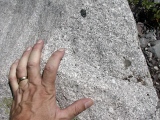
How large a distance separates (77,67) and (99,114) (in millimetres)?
365

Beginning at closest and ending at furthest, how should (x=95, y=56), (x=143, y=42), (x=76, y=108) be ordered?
1. (x=76, y=108)
2. (x=95, y=56)
3. (x=143, y=42)

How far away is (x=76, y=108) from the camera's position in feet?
6.11

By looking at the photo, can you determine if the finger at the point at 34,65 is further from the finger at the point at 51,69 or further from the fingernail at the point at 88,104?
the fingernail at the point at 88,104

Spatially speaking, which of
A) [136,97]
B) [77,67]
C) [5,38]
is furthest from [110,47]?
[5,38]

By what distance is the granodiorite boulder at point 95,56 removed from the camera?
1.91 m

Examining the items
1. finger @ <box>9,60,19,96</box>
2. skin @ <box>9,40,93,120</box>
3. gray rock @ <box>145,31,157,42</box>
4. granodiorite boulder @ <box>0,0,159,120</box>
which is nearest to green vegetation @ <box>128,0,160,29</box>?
gray rock @ <box>145,31,157,42</box>

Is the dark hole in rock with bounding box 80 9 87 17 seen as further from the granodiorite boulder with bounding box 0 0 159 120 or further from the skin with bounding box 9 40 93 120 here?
the skin with bounding box 9 40 93 120

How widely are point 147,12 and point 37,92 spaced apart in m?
1.12

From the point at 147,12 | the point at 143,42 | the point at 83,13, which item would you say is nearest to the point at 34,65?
the point at 83,13

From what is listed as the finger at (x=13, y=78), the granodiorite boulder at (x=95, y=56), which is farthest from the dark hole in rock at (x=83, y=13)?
the finger at (x=13, y=78)

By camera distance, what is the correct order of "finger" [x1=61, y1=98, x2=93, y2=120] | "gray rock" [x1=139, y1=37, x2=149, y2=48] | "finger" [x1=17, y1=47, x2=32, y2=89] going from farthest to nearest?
"gray rock" [x1=139, y1=37, x2=149, y2=48]
"finger" [x1=17, y1=47, x2=32, y2=89]
"finger" [x1=61, y1=98, x2=93, y2=120]

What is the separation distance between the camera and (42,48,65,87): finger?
1876 mm

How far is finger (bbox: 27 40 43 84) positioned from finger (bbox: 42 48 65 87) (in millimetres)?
55

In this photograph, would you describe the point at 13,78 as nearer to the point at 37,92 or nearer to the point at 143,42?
the point at 37,92
